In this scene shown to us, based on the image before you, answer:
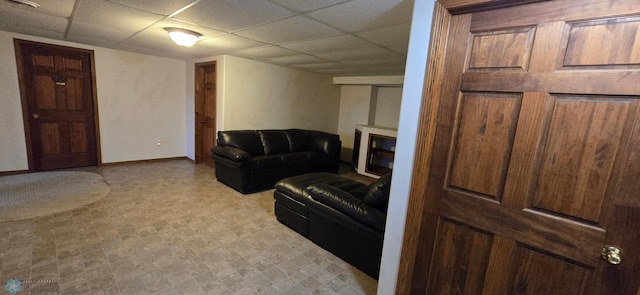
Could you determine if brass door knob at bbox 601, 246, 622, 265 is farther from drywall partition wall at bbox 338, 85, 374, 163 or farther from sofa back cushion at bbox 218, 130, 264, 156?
drywall partition wall at bbox 338, 85, 374, 163

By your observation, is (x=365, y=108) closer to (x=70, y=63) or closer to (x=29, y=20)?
(x=29, y=20)

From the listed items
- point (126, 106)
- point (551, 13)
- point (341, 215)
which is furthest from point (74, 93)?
point (551, 13)

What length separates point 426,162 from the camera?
1390 millimetres

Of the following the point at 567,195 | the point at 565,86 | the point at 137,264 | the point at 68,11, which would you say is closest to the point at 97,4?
the point at 68,11

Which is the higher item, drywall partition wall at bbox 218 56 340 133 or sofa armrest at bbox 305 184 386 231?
drywall partition wall at bbox 218 56 340 133

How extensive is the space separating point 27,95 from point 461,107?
5.73 m

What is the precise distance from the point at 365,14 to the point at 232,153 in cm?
259

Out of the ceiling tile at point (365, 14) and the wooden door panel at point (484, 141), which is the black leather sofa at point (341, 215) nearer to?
the wooden door panel at point (484, 141)

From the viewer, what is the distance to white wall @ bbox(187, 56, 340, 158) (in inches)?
174

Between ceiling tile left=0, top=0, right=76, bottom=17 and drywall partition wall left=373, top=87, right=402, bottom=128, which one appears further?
drywall partition wall left=373, top=87, right=402, bottom=128

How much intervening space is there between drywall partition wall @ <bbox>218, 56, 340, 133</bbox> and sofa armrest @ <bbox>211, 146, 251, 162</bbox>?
66 centimetres

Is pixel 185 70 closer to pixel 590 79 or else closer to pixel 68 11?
pixel 68 11

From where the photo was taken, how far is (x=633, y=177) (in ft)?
3.18

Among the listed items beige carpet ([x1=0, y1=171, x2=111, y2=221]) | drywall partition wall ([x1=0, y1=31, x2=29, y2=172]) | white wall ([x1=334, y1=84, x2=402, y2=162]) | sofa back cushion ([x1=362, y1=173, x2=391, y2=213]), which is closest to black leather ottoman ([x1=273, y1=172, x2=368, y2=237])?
sofa back cushion ([x1=362, y1=173, x2=391, y2=213])
